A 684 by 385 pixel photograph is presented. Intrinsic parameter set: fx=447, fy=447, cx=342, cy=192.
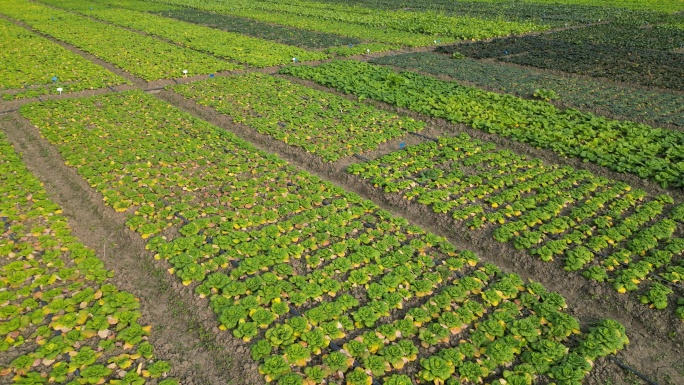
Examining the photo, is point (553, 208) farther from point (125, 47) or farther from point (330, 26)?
point (330, 26)

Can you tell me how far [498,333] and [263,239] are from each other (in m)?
4.26

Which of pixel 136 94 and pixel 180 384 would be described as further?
pixel 136 94

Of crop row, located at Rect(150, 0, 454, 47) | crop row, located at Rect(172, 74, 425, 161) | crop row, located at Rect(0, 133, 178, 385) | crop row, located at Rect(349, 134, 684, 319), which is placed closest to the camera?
crop row, located at Rect(0, 133, 178, 385)

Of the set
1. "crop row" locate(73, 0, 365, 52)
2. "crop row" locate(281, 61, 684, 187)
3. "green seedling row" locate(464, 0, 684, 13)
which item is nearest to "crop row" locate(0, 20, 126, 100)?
"crop row" locate(281, 61, 684, 187)

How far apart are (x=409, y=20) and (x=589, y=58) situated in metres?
14.8

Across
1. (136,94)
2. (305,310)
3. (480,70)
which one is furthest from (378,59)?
(305,310)

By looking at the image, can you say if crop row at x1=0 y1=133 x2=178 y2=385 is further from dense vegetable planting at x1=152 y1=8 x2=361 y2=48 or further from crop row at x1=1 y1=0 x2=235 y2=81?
dense vegetable planting at x1=152 y1=8 x2=361 y2=48

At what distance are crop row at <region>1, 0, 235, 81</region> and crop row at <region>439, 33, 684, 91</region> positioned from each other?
43.7ft

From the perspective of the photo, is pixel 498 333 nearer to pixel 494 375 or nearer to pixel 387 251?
pixel 494 375

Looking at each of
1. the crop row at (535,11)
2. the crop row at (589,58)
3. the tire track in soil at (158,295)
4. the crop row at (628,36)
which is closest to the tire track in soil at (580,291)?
the tire track in soil at (158,295)

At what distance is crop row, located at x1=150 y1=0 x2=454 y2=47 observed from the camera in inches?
1058

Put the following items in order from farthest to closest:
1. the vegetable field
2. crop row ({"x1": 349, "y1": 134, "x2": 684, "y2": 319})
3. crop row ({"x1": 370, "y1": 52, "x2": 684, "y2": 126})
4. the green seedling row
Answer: the green seedling row → crop row ({"x1": 370, "y1": 52, "x2": 684, "y2": 126}) → crop row ({"x1": 349, "y1": 134, "x2": 684, "y2": 319}) → the vegetable field

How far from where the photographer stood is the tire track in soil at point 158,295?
588 cm

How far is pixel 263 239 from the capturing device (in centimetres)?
821
